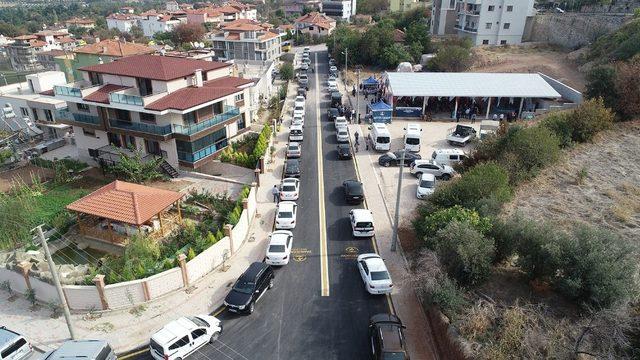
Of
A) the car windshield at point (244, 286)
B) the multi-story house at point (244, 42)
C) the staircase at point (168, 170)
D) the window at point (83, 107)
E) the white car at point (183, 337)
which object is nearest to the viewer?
the white car at point (183, 337)

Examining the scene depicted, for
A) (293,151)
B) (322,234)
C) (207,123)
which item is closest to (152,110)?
(207,123)

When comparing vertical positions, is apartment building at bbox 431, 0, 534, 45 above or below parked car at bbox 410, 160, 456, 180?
above

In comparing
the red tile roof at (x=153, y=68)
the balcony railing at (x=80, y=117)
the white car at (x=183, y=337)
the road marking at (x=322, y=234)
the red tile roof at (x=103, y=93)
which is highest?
the red tile roof at (x=153, y=68)

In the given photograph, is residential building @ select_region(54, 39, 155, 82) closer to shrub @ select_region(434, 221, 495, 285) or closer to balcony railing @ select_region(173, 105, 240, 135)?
balcony railing @ select_region(173, 105, 240, 135)

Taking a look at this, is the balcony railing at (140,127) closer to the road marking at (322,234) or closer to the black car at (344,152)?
the road marking at (322,234)

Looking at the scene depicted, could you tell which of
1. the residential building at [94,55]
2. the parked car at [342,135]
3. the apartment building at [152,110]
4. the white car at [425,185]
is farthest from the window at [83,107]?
the white car at [425,185]

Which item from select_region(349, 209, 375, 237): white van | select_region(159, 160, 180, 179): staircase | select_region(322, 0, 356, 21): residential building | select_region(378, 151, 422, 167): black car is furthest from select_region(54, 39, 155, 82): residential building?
select_region(322, 0, 356, 21): residential building
